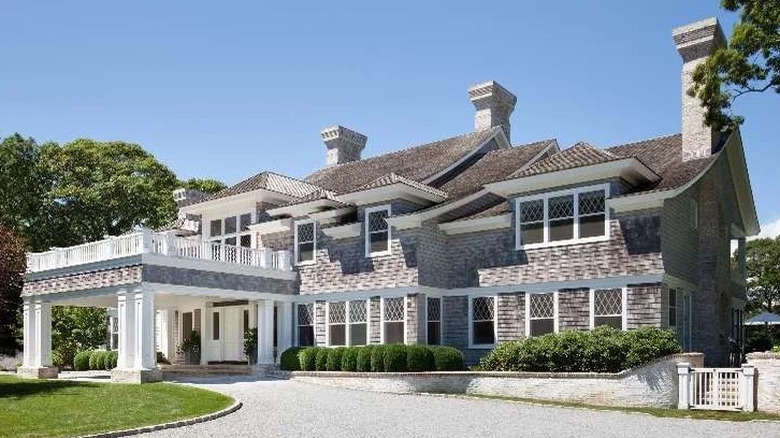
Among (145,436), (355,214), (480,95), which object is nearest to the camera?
(145,436)

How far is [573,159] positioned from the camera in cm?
2366

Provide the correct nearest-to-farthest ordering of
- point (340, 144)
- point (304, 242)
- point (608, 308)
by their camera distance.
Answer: point (608, 308) → point (304, 242) → point (340, 144)

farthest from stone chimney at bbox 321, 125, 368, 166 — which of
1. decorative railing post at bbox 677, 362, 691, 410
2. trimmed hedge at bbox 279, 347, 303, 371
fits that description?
decorative railing post at bbox 677, 362, 691, 410

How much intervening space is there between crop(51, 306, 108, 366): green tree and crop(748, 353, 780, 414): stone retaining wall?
99.5 feet

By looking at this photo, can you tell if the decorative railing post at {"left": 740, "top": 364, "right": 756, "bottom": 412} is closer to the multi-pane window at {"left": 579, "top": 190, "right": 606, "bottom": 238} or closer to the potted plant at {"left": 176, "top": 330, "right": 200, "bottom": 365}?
the multi-pane window at {"left": 579, "top": 190, "right": 606, "bottom": 238}

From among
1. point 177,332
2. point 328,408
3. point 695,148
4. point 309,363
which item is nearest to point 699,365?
point 695,148

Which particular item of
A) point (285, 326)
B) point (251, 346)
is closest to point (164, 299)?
point (251, 346)

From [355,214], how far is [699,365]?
13.0 metres

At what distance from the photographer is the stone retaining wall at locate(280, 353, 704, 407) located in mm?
19547

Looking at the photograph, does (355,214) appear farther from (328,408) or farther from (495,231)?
(328,408)

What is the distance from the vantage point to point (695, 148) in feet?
80.9

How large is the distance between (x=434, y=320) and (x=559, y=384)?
656 cm

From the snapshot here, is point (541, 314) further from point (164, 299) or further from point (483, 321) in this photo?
point (164, 299)

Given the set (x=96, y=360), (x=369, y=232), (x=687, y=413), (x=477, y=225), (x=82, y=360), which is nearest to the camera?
(x=687, y=413)
